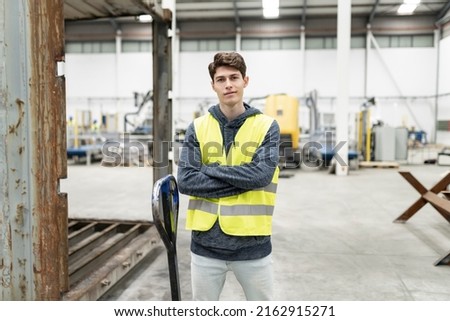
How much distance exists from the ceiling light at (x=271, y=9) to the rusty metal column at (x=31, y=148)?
16101mm

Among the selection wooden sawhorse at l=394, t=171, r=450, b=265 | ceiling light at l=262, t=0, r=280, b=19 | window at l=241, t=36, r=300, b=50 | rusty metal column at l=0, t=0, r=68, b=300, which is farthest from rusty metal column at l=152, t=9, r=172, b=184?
window at l=241, t=36, r=300, b=50

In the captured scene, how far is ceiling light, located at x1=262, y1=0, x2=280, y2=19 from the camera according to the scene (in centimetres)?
1729

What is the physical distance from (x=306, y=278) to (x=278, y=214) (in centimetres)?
264

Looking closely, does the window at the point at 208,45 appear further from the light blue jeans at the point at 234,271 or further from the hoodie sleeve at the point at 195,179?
the light blue jeans at the point at 234,271

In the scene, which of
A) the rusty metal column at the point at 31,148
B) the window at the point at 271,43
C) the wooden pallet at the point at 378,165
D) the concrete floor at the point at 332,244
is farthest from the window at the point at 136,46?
the rusty metal column at the point at 31,148

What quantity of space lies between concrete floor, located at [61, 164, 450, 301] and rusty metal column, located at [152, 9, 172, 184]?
3.17 feet

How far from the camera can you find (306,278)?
364 cm

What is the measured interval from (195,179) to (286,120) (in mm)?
9601

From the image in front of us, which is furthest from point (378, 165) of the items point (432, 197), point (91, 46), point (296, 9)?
point (91, 46)

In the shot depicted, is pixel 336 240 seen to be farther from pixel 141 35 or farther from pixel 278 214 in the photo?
pixel 141 35

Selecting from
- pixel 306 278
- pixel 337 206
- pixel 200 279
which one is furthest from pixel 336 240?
pixel 200 279

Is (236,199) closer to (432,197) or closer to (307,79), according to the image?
(432,197)

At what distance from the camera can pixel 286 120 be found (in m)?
11.2

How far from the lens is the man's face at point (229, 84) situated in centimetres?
182
